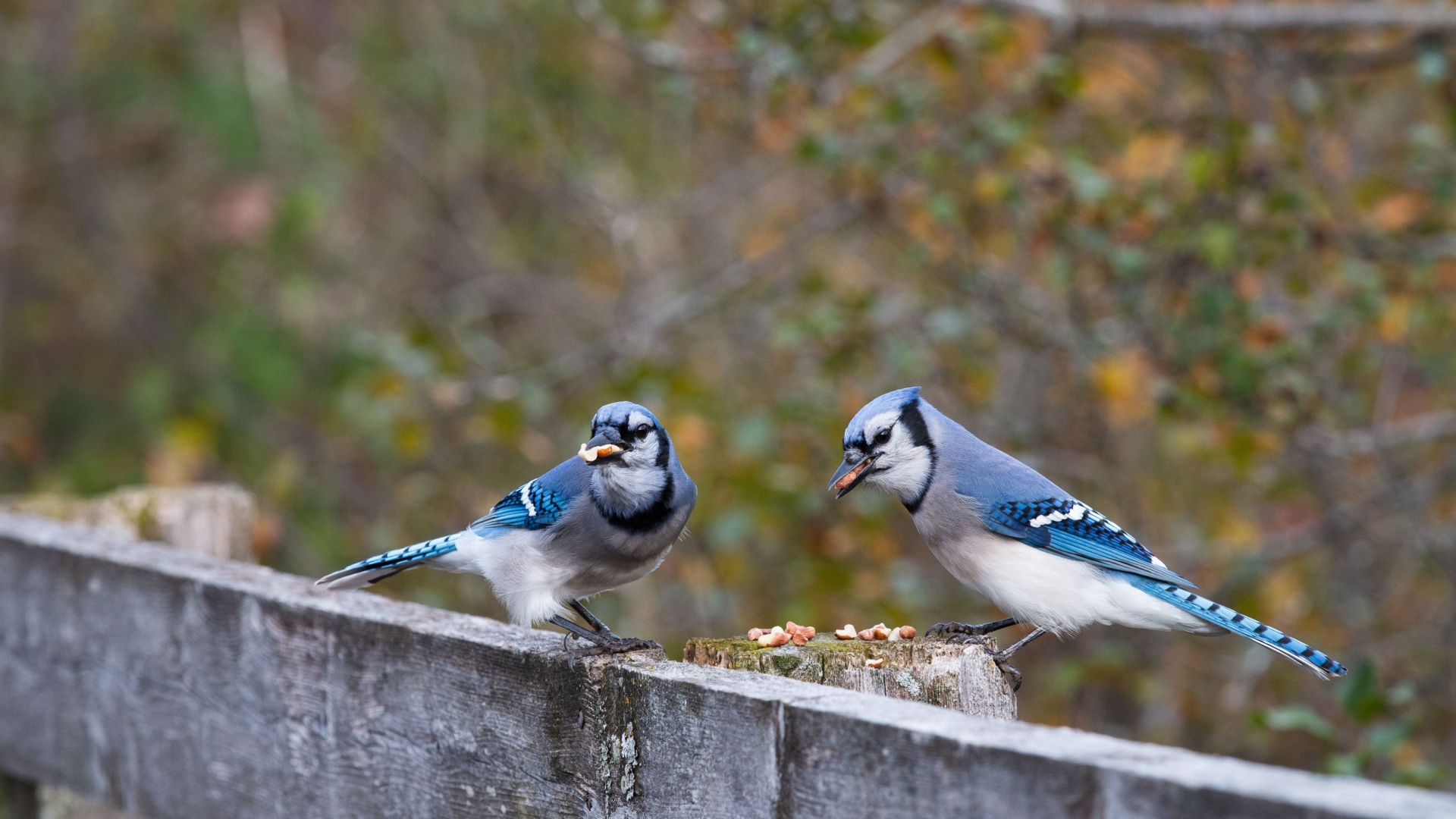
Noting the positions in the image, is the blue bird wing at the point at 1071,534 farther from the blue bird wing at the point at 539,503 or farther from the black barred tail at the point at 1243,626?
the blue bird wing at the point at 539,503

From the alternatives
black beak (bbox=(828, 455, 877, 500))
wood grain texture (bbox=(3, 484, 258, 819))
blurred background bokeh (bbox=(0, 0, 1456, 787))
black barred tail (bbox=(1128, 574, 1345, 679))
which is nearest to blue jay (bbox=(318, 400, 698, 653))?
black beak (bbox=(828, 455, 877, 500))

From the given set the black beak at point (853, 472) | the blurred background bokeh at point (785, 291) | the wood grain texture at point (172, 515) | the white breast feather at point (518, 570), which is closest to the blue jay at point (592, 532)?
the white breast feather at point (518, 570)

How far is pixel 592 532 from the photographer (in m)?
2.51

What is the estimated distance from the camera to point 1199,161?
3934 millimetres

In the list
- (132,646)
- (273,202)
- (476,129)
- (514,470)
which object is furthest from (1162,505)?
(132,646)

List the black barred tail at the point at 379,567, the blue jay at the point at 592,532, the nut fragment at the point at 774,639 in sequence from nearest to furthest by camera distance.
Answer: the nut fragment at the point at 774,639 < the black barred tail at the point at 379,567 < the blue jay at the point at 592,532

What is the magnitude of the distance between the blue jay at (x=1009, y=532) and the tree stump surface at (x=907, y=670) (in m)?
0.64

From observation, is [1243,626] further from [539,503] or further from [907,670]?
[539,503]

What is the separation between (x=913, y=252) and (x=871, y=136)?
38cm

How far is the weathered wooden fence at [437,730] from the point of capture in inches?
49.9

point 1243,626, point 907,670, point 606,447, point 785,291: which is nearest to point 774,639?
point 907,670

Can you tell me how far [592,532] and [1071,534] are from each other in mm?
890

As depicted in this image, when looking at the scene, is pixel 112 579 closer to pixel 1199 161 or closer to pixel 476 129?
pixel 1199 161

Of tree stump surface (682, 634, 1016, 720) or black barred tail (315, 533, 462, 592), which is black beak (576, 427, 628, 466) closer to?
black barred tail (315, 533, 462, 592)
